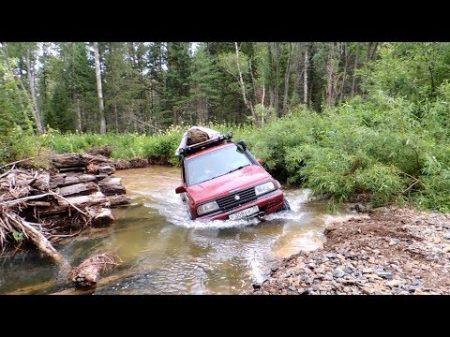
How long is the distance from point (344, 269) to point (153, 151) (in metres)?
16.1

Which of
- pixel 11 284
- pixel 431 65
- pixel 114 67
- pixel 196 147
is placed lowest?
pixel 11 284

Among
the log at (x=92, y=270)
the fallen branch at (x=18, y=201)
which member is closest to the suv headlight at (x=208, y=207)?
the log at (x=92, y=270)

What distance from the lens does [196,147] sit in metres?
9.25

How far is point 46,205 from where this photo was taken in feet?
26.6

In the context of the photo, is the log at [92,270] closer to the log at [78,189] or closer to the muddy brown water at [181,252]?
the muddy brown water at [181,252]

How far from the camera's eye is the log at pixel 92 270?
17.2ft

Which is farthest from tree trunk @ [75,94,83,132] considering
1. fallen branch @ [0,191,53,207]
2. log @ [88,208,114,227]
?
fallen branch @ [0,191,53,207]

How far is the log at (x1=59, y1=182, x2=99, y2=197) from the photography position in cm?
889

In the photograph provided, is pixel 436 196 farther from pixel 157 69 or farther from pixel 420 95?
pixel 157 69

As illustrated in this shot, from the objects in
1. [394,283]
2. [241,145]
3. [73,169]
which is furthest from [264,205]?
[73,169]

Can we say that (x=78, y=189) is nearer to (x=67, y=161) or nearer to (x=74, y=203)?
(x=74, y=203)

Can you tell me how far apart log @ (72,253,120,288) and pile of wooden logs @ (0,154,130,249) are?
4.97 ft

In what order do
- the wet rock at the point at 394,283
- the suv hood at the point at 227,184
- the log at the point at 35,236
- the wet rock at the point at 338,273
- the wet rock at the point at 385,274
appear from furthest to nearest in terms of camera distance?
the suv hood at the point at 227,184, the log at the point at 35,236, the wet rock at the point at 338,273, the wet rock at the point at 385,274, the wet rock at the point at 394,283
